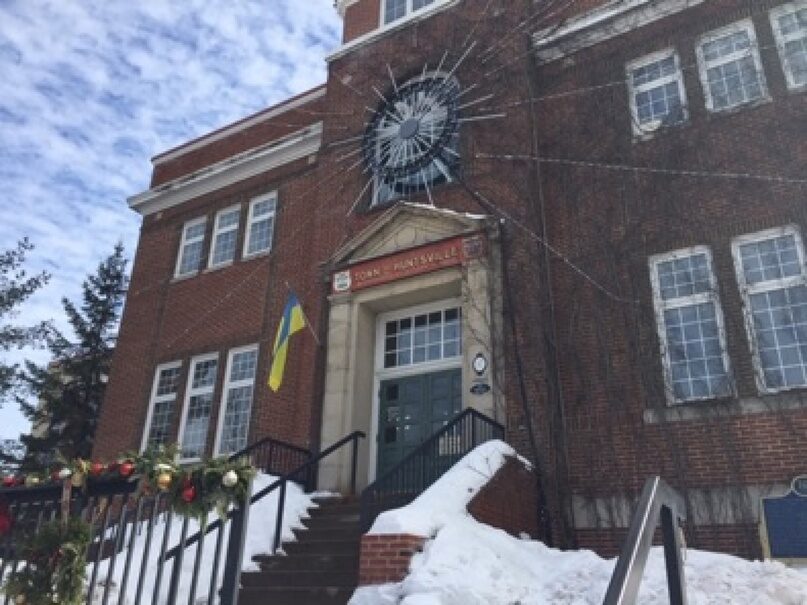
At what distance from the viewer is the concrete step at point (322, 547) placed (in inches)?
306

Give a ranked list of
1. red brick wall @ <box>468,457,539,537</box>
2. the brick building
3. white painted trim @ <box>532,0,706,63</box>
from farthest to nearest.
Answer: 1. white painted trim @ <box>532,0,706,63</box>
2. the brick building
3. red brick wall @ <box>468,457,539,537</box>

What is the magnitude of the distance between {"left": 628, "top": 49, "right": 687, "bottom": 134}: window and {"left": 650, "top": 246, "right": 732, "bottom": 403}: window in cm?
233

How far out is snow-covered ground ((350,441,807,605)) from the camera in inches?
217

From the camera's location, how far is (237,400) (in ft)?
44.1

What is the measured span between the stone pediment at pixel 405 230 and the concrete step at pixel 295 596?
5987 millimetres

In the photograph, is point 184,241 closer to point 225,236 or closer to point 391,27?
point 225,236

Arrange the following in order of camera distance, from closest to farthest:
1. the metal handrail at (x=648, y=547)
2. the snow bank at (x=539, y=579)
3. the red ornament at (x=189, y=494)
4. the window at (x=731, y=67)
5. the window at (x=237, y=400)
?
1. the metal handrail at (x=648, y=547)
2. the red ornament at (x=189, y=494)
3. the snow bank at (x=539, y=579)
4. the window at (x=731, y=67)
5. the window at (x=237, y=400)

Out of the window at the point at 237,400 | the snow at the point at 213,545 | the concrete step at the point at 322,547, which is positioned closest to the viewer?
the concrete step at the point at 322,547

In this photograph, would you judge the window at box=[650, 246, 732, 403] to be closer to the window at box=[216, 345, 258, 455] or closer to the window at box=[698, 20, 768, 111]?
the window at box=[698, 20, 768, 111]

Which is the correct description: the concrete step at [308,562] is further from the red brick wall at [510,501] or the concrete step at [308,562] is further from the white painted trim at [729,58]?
the white painted trim at [729,58]

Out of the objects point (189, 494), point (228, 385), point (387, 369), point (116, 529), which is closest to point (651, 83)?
point (387, 369)

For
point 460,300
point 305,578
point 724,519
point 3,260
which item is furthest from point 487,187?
point 3,260

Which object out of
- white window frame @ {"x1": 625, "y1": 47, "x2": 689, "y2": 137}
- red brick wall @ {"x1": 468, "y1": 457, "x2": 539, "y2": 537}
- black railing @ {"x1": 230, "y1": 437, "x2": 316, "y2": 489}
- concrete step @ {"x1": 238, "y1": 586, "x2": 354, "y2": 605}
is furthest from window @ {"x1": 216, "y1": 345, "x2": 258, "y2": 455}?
white window frame @ {"x1": 625, "y1": 47, "x2": 689, "y2": 137}

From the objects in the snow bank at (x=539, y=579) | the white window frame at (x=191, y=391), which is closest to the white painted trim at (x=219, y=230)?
the white window frame at (x=191, y=391)
